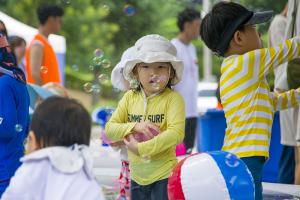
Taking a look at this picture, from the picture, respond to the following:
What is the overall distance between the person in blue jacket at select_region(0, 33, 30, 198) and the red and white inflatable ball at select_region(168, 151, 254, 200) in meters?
1.16

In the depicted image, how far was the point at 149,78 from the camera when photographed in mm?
4441

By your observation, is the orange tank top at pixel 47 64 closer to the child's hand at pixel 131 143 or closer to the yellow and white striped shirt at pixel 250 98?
the child's hand at pixel 131 143

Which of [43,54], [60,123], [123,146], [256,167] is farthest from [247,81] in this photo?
[43,54]

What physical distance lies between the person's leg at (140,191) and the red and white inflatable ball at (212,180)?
28.9 inches

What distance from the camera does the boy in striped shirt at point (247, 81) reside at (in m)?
4.27

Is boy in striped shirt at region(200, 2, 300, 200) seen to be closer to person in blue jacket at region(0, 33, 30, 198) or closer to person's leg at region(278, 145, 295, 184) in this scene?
person in blue jacket at region(0, 33, 30, 198)

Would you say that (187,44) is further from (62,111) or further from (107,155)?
(62,111)

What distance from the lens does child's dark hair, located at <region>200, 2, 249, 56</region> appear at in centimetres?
449

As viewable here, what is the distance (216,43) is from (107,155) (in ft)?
20.4

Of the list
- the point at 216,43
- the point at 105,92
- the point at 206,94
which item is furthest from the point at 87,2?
the point at 216,43

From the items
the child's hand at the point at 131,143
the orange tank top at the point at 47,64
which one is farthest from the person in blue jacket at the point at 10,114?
the orange tank top at the point at 47,64

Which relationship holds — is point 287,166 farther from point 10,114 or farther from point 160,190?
point 10,114

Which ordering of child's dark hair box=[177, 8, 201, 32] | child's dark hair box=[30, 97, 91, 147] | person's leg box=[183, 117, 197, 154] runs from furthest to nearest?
child's dark hair box=[177, 8, 201, 32]
person's leg box=[183, 117, 197, 154]
child's dark hair box=[30, 97, 91, 147]

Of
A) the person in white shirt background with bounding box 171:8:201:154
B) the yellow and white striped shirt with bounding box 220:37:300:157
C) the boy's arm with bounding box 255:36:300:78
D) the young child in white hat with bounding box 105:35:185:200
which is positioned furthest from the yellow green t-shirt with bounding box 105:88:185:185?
the person in white shirt background with bounding box 171:8:201:154
